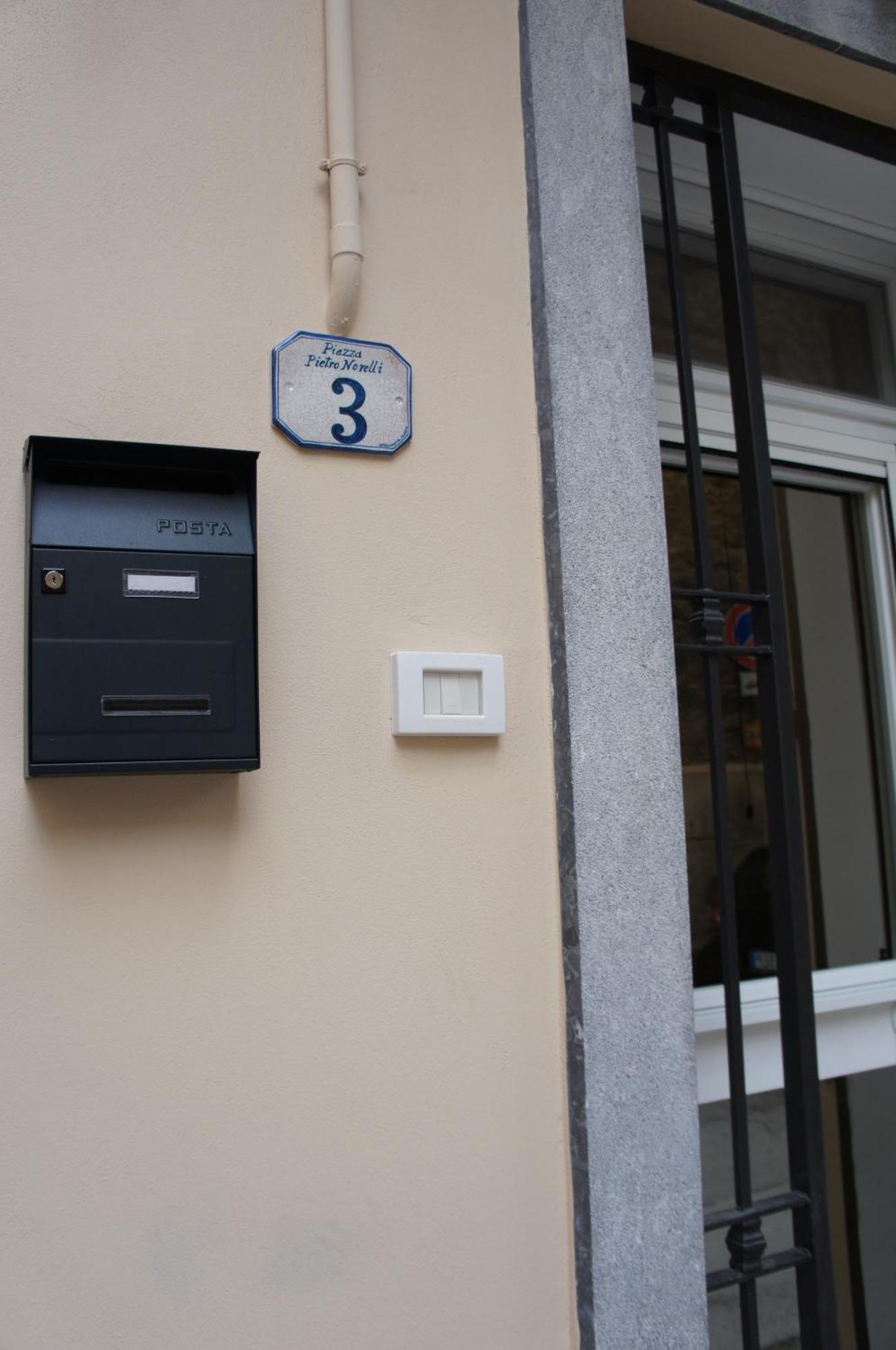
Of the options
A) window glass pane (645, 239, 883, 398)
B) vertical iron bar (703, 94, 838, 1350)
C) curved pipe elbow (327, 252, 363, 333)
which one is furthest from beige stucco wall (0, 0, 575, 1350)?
window glass pane (645, 239, 883, 398)

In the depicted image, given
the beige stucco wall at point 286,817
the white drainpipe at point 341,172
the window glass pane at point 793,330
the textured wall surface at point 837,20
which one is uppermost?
the textured wall surface at point 837,20

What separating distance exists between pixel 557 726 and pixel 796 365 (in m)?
1.94

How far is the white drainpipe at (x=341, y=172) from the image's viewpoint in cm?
154

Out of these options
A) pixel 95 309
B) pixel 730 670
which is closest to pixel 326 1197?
pixel 95 309

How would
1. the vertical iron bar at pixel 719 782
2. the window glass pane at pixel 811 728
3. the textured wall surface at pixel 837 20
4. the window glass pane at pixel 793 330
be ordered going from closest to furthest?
1. the vertical iron bar at pixel 719 782
2. the textured wall surface at pixel 837 20
3. the window glass pane at pixel 793 330
4. the window glass pane at pixel 811 728

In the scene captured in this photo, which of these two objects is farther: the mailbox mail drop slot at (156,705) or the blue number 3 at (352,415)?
the blue number 3 at (352,415)

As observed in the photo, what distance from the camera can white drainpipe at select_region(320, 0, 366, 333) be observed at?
1.54 meters

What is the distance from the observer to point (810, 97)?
7.37ft

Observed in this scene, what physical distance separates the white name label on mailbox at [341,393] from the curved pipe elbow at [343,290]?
0.07 ft

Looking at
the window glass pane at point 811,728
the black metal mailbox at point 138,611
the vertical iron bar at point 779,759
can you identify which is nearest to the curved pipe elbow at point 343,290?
the black metal mailbox at point 138,611

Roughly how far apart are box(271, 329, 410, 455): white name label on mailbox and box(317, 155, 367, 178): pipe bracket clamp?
0.85 feet

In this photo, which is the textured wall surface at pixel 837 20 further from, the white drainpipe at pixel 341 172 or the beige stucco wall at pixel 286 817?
the white drainpipe at pixel 341 172

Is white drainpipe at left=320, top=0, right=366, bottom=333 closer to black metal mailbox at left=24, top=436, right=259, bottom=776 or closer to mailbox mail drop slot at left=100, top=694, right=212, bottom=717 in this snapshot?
black metal mailbox at left=24, top=436, right=259, bottom=776

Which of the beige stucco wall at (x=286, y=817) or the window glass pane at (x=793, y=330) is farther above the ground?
the window glass pane at (x=793, y=330)
